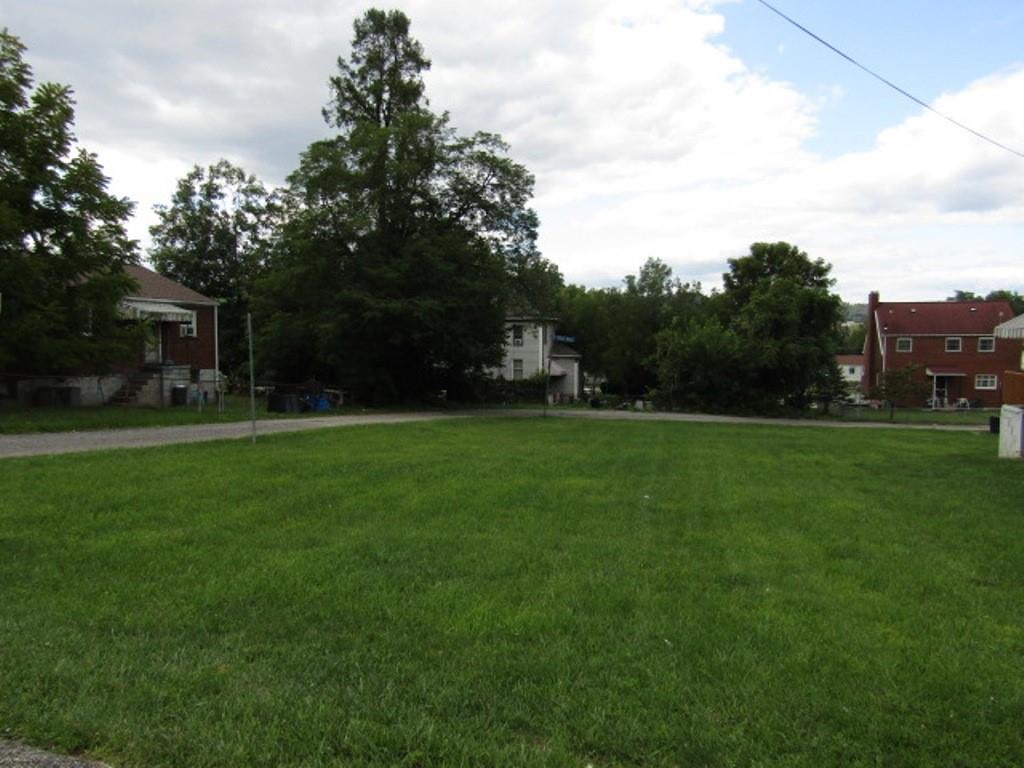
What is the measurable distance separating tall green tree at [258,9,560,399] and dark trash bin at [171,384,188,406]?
638cm

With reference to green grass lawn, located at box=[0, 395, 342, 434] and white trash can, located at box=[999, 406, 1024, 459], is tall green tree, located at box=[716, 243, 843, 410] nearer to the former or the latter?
white trash can, located at box=[999, 406, 1024, 459]

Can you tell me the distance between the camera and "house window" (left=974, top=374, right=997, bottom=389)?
194 ft

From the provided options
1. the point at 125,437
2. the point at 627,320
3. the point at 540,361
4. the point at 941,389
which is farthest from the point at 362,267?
the point at 941,389

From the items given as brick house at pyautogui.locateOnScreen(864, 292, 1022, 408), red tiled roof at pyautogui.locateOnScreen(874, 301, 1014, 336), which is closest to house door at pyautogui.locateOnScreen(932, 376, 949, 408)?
brick house at pyautogui.locateOnScreen(864, 292, 1022, 408)

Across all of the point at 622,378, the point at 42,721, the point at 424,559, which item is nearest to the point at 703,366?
the point at 622,378

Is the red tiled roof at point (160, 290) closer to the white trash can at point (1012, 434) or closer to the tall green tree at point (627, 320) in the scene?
the white trash can at point (1012, 434)

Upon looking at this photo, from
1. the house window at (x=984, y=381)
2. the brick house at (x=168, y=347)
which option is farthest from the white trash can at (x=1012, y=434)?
the house window at (x=984, y=381)

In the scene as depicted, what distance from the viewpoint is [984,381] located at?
195 feet

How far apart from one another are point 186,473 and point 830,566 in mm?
8535

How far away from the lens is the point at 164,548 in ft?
20.6

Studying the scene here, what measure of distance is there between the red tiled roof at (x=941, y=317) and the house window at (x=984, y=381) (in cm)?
333

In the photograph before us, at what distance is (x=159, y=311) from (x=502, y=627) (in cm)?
3023

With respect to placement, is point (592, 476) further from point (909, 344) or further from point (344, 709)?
point (909, 344)

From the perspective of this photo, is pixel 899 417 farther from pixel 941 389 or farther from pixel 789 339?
pixel 941 389
